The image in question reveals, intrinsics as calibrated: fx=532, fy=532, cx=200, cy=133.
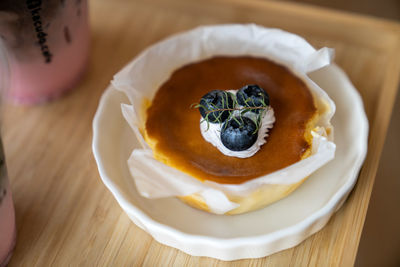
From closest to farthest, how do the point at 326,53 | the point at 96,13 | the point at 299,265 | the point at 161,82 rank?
1. the point at 299,265
2. the point at 326,53
3. the point at 161,82
4. the point at 96,13

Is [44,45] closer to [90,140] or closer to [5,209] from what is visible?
[90,140]

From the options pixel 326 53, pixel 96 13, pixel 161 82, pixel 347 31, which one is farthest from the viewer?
pixel 96 13

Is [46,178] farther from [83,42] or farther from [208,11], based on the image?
[208,11]

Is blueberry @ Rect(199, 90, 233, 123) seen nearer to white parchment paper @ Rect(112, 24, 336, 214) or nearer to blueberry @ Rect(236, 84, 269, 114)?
blueberry @ Rect(236, 84, 269, 114)

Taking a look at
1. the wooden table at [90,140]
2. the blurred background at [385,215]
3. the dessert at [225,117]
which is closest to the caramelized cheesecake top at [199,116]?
the dessert at [225,117]

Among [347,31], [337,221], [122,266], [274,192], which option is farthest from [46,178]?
[347,31]

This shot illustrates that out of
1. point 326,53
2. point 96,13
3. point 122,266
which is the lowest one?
point 122,266

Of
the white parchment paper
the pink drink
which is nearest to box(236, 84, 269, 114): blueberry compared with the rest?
the white parchment paper

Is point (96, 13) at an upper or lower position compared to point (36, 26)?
lower
